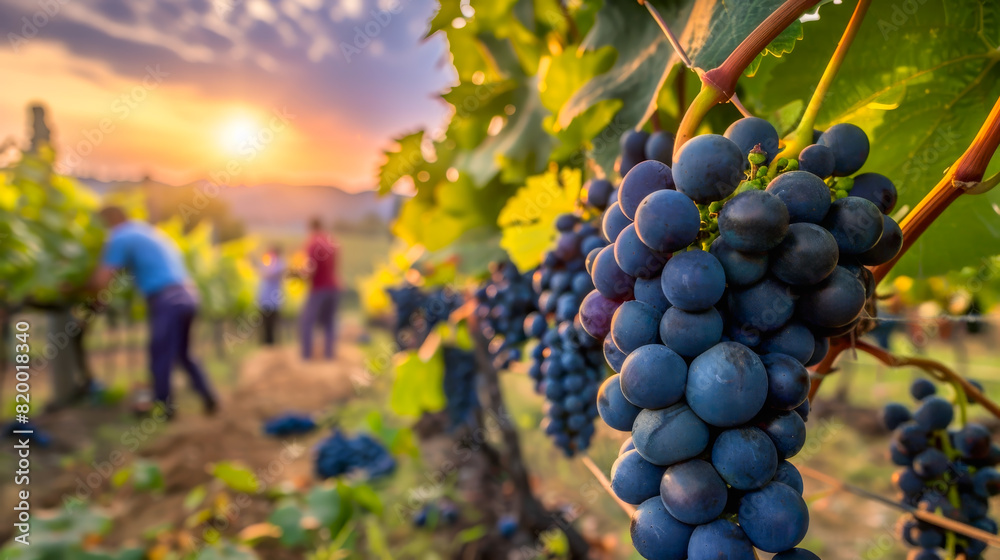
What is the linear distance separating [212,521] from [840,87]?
114 inches

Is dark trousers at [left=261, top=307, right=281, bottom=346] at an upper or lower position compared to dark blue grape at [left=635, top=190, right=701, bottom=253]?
upper

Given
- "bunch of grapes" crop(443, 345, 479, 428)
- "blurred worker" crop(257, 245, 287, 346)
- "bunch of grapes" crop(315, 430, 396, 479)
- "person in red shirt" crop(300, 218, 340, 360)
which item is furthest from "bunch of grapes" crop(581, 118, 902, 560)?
"blurred worker" crop(257, 245, 287, 346)

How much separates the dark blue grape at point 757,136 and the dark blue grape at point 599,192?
270 millimetres

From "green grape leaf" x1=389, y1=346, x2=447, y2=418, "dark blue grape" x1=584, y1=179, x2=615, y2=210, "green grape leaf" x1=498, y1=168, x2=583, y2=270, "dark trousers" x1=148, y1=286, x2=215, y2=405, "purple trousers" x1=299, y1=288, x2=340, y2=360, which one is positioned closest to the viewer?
"dark blue grape" x1=584, y1=179, x2=615, y2=210

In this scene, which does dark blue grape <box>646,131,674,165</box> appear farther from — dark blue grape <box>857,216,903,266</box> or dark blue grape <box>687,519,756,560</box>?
dark blue grape <box>687,519,756,560</box>

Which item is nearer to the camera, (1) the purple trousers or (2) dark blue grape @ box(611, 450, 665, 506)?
(2) dark blue grape @ box(611, 450, 665, 506)

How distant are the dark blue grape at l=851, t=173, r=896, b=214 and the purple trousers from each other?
21.9 feet

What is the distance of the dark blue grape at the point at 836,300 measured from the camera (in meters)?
0.33

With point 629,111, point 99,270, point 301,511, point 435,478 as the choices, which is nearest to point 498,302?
point 629,111

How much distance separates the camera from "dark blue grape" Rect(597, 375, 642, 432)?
369mm

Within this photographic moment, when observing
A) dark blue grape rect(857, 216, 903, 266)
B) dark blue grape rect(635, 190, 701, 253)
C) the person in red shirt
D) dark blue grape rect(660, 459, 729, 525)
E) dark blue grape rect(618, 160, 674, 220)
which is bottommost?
dark blue grape rect(660, 459, 729, 525)

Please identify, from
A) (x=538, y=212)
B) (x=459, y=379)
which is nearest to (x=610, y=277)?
(x=538, y=212)

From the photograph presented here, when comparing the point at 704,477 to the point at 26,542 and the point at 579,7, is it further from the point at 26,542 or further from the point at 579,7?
the point at 26,542

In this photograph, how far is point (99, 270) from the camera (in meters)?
4.04
